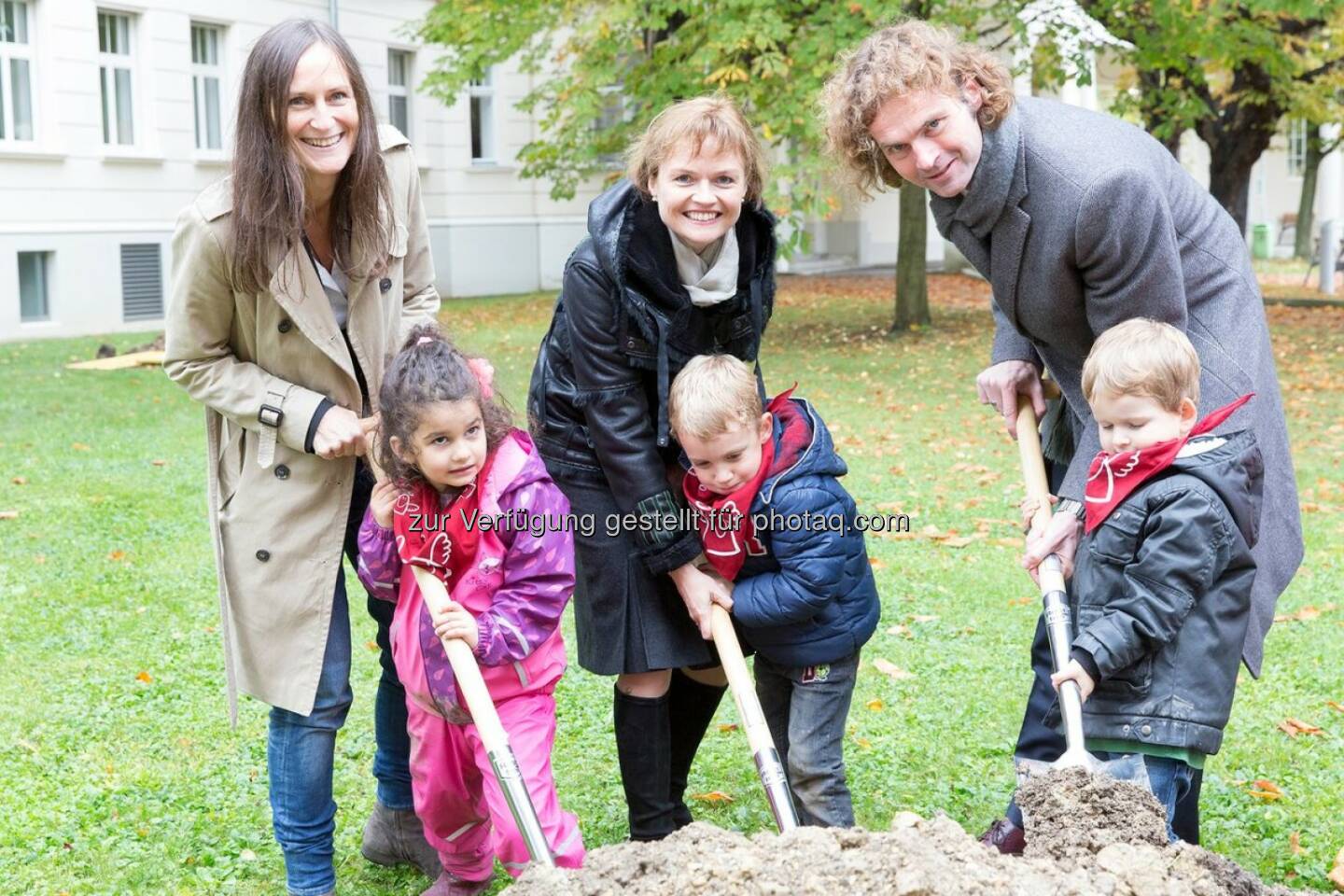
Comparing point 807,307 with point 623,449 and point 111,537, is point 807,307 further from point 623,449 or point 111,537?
point 623,449

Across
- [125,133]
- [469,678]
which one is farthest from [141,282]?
[469,678]

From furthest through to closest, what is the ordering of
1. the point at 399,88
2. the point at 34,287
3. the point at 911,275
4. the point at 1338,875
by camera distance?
the point at 399,88
the point at 34,287
the point at 911,275
the point at 1338,875

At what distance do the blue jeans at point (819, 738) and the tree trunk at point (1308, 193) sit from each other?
28959 millimetres

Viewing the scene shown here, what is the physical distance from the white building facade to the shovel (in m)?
12.9

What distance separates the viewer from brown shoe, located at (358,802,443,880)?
3668mm

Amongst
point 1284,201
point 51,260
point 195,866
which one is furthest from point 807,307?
point 1284,201

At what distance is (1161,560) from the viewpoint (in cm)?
273

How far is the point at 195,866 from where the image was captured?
370 cm

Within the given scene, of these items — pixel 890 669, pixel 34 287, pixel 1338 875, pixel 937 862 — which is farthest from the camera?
pixel 34 287

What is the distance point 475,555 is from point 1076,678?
1.30 m

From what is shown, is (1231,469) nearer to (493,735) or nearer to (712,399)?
(712,399)

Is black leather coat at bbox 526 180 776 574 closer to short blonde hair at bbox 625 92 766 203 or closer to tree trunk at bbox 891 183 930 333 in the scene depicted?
short blonde hair at bbox 625 92 766 203

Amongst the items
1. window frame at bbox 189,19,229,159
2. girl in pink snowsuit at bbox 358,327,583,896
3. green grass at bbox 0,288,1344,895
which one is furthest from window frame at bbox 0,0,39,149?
girl in pink snowsuit at bbox 358,327,583,896

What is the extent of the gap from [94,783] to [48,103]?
15350 millimetres
